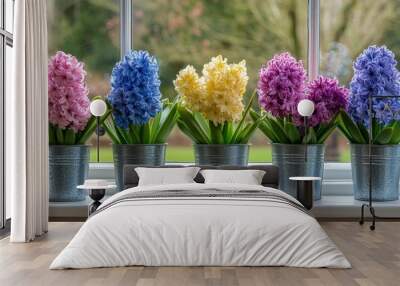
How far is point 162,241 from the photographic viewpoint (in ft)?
14.7

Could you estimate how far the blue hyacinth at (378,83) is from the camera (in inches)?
260

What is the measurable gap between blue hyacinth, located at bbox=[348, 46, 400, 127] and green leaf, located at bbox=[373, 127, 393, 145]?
0.07 metres

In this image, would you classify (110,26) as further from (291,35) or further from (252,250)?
(252,250)

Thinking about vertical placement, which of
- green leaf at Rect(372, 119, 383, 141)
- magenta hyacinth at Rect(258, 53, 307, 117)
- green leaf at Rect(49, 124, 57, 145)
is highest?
magenta hyacinth at Rect(258, 53, 307, 117)

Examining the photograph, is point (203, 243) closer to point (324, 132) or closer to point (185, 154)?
point (324, 132)

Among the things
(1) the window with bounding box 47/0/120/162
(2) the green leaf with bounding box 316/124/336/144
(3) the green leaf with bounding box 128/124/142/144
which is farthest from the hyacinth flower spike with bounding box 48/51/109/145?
(2) the green leaf with bounding box 316/124/336/144

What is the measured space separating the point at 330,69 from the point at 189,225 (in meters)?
3.98

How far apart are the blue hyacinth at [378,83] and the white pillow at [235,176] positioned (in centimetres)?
131

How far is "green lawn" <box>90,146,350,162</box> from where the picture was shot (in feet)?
25.9

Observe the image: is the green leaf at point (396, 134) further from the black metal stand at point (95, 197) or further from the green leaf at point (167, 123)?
the black metal stand at point (95, 197)

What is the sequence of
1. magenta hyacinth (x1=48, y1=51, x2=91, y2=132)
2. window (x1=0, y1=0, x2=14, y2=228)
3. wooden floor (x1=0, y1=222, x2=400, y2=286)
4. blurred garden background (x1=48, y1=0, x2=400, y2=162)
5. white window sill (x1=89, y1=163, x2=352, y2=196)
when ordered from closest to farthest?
wooden floor (x1=0, y1=222, x2=400, y2=286)
window (x1=0, y1=0, x2=14, y2=228)
magenta hyacinth (x1=48, y1=51, x2=91, y2=132)
white window sill (x1=89, y1=163, x2=352, y2=196)
blurred garden background (x1=48, y1=0, x2=400, y2=162)

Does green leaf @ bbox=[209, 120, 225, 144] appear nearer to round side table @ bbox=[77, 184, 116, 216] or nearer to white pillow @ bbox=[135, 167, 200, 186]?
white pillow @ bbox=[135, 167, 200, 186]

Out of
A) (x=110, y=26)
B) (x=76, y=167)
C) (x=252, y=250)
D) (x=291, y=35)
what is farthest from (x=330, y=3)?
(x=252, y=250)

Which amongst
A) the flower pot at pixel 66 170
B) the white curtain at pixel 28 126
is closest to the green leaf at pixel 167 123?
the flower pot at pixel 66 170
